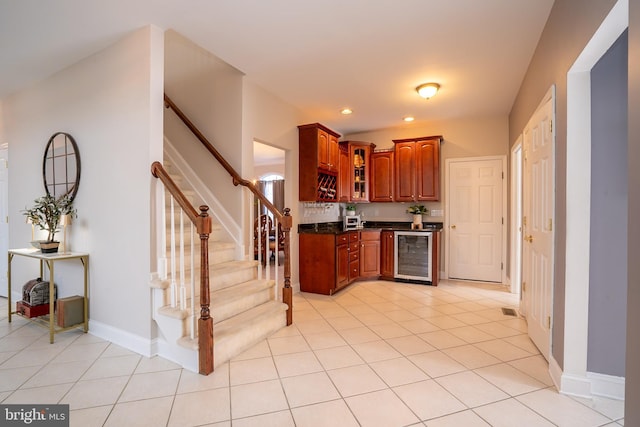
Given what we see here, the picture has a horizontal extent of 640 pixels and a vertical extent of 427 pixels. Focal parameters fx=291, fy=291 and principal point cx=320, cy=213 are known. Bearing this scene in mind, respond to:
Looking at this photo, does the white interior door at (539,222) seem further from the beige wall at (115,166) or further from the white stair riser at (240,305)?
the beige wall at (115,166)

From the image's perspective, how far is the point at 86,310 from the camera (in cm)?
285

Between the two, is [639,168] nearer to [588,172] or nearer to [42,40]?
[588,172]

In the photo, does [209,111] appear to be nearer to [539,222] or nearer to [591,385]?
[539,222]

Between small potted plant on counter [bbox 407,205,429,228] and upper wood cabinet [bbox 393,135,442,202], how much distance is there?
7.5 inches

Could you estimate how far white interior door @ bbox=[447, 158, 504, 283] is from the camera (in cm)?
486

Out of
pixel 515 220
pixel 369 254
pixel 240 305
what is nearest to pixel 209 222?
pixel 240 305

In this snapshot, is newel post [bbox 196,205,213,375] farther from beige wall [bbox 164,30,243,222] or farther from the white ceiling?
the white ceiling

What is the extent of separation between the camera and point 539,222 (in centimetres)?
248

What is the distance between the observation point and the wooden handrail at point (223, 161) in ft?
10.8

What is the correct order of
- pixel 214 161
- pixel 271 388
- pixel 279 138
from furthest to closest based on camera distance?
pixel 279 138
pixel 214 161
pixel 271 388

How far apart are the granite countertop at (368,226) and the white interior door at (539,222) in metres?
2.16

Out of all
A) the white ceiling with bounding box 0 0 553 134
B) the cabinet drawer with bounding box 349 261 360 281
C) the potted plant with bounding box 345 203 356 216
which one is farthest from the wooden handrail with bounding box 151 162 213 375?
the potted plant with bounding box 345 203 356 216

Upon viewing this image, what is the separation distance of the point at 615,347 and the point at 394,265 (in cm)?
327

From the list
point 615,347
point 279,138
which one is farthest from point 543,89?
point 279,138
